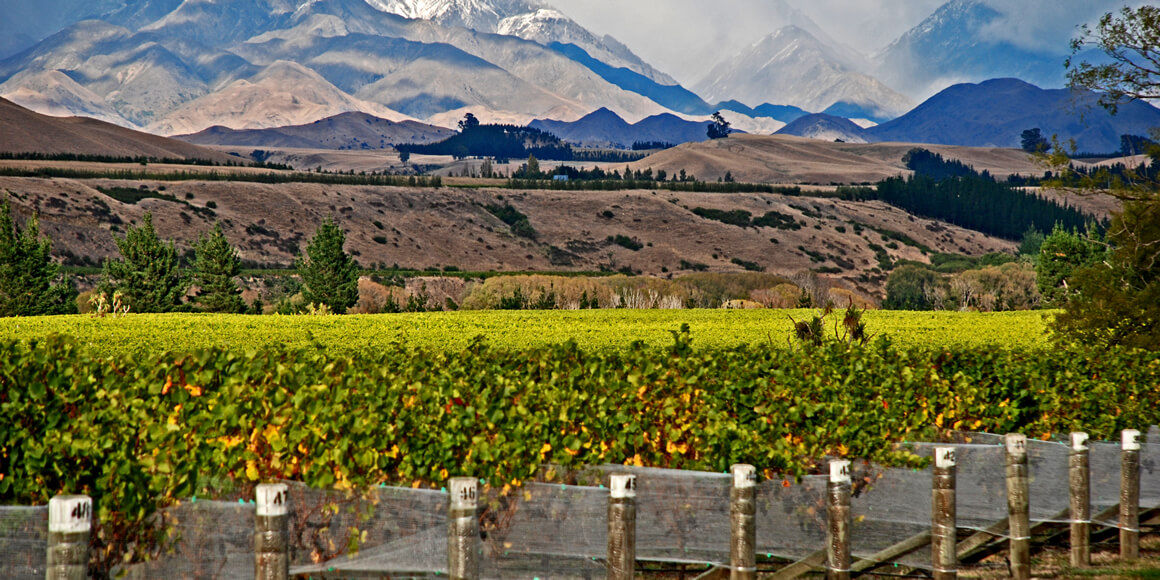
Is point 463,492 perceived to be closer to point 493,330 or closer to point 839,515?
point 839,515

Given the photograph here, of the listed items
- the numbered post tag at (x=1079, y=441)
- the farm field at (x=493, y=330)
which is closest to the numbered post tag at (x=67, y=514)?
the farm field at (x=493, y=330)

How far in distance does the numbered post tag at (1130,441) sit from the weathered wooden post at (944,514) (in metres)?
3.17

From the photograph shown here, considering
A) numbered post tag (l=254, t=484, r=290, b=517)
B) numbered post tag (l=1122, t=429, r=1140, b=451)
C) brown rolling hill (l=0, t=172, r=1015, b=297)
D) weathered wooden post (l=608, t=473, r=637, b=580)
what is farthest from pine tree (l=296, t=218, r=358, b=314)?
brown rolling hill (l=0, t=172, r=1015, b=297)

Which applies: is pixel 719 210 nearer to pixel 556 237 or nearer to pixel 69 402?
pixel 556 237

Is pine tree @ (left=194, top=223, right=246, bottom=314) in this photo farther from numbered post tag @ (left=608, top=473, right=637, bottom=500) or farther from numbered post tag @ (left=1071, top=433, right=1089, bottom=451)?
numbered post tag @ (left=608, top=473, right=637, bottom=500)

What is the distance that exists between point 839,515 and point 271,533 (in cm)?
452

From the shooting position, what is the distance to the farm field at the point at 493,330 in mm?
15320

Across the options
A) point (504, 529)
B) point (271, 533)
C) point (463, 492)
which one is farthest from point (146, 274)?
point (463, 492)

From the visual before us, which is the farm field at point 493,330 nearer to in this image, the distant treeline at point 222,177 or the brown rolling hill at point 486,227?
the brown rolling hill at point 486,227

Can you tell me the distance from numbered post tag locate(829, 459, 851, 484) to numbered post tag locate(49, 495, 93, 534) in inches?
215

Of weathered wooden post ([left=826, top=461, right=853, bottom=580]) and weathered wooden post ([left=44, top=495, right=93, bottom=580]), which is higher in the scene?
weathered wooden post ([left=44, top=495, right=93, bottom=580])

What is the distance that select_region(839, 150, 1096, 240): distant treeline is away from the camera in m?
151

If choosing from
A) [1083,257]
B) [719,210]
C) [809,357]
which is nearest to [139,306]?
[809,357]

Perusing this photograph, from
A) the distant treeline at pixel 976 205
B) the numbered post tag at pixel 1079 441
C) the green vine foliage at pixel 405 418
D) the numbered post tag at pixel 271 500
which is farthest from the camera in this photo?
the distant treeline at pixel 976 205
